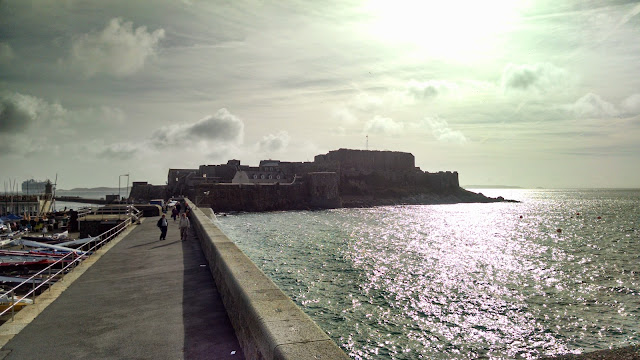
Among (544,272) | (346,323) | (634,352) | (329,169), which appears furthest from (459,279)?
(329,169)

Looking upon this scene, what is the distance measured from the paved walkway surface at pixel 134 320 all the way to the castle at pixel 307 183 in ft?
189

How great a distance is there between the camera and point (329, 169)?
104 metres

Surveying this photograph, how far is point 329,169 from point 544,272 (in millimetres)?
78682

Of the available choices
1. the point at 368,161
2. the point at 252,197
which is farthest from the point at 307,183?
the point at 368,161

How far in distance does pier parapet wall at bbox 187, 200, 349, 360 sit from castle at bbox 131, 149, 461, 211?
61106 mm

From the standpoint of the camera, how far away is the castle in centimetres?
7800

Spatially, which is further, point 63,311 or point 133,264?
point 133,264

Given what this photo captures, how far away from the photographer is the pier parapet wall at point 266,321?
159 inches

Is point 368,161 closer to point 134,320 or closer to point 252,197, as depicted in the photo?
point 252,197

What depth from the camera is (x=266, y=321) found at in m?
4.70

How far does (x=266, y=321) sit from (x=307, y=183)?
8265 cm

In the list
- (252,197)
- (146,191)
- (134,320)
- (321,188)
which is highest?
(321,188)

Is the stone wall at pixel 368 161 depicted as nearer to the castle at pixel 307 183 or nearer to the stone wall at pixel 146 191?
the castle at pixel 307 183

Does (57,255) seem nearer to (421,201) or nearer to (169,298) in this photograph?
(169,298)
